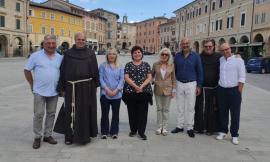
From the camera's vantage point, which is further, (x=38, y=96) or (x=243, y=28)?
(x=243, y=28)

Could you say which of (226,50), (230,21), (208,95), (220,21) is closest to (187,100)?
(208,95)

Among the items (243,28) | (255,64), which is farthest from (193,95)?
(243,28)

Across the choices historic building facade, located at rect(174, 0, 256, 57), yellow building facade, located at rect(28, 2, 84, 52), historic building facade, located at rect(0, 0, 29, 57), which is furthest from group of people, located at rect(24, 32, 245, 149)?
yellow building facade, located at rect(28, 2, 84, 52)

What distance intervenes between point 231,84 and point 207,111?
81cm

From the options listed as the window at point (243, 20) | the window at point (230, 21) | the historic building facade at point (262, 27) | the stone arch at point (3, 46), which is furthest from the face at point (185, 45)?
the stone arch at point (3, 46)

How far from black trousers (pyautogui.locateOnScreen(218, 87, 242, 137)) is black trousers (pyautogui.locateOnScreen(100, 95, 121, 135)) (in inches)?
76.7

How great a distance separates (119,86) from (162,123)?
4.16ft

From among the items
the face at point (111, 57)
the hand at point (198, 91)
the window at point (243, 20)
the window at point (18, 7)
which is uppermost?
the window at point (18, 7)

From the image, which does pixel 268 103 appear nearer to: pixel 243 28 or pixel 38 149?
pixel 38 149

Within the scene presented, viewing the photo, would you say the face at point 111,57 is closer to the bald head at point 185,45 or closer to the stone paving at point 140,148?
the bald head at point 185,45

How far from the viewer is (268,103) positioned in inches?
391

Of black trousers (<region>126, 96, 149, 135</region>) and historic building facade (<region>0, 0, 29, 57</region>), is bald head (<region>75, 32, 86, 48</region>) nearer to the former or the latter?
black trousers (<region>126, 96, 149, 135</region>)

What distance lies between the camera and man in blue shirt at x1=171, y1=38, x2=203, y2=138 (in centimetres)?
541

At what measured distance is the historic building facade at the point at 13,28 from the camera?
146 ft
